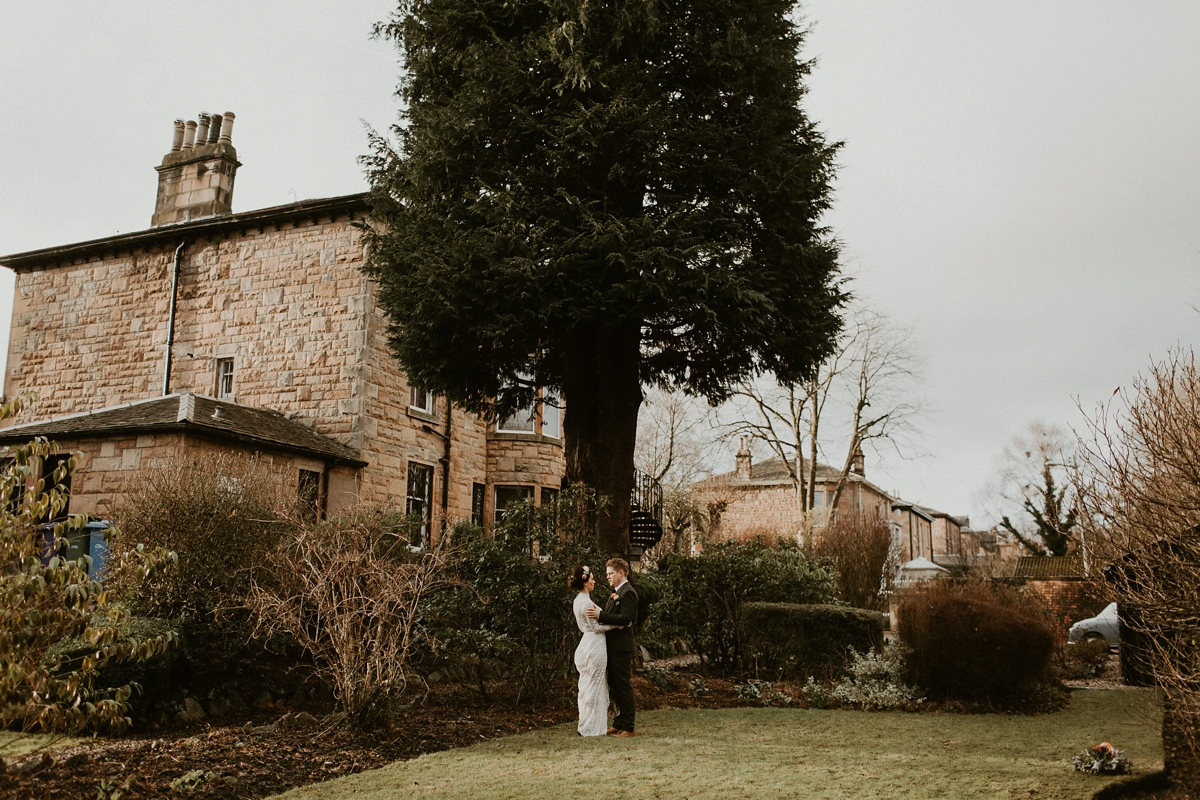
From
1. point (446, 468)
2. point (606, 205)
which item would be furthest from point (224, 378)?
point (606, 205)

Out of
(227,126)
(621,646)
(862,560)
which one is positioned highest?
(227,126)

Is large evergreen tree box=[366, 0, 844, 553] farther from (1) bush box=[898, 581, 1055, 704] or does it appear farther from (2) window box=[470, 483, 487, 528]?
(2) window box=[470, 483, 487, 528]

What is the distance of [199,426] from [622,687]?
9.53 m

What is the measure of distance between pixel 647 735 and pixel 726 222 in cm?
647

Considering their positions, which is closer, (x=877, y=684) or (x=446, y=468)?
(x=877, y=684)

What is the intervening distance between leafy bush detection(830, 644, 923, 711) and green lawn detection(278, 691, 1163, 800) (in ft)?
3.12

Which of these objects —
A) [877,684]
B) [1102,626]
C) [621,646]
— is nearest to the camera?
[621,646]

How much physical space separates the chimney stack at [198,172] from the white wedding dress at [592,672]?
16651 mm

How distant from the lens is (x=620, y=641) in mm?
9242

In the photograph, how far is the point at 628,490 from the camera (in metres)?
12.4

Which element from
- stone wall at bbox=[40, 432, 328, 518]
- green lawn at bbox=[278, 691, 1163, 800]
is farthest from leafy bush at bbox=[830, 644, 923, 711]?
stone wall at bbox=[40, 432, 328, 518]

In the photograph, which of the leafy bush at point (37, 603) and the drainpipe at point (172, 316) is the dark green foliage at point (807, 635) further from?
the drainpipe at point (172, 316)

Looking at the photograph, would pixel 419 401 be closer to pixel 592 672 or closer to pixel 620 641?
pixel 620 641

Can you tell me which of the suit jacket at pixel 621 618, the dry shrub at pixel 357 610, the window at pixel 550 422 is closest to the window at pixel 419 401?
the window at pixel 550 422
